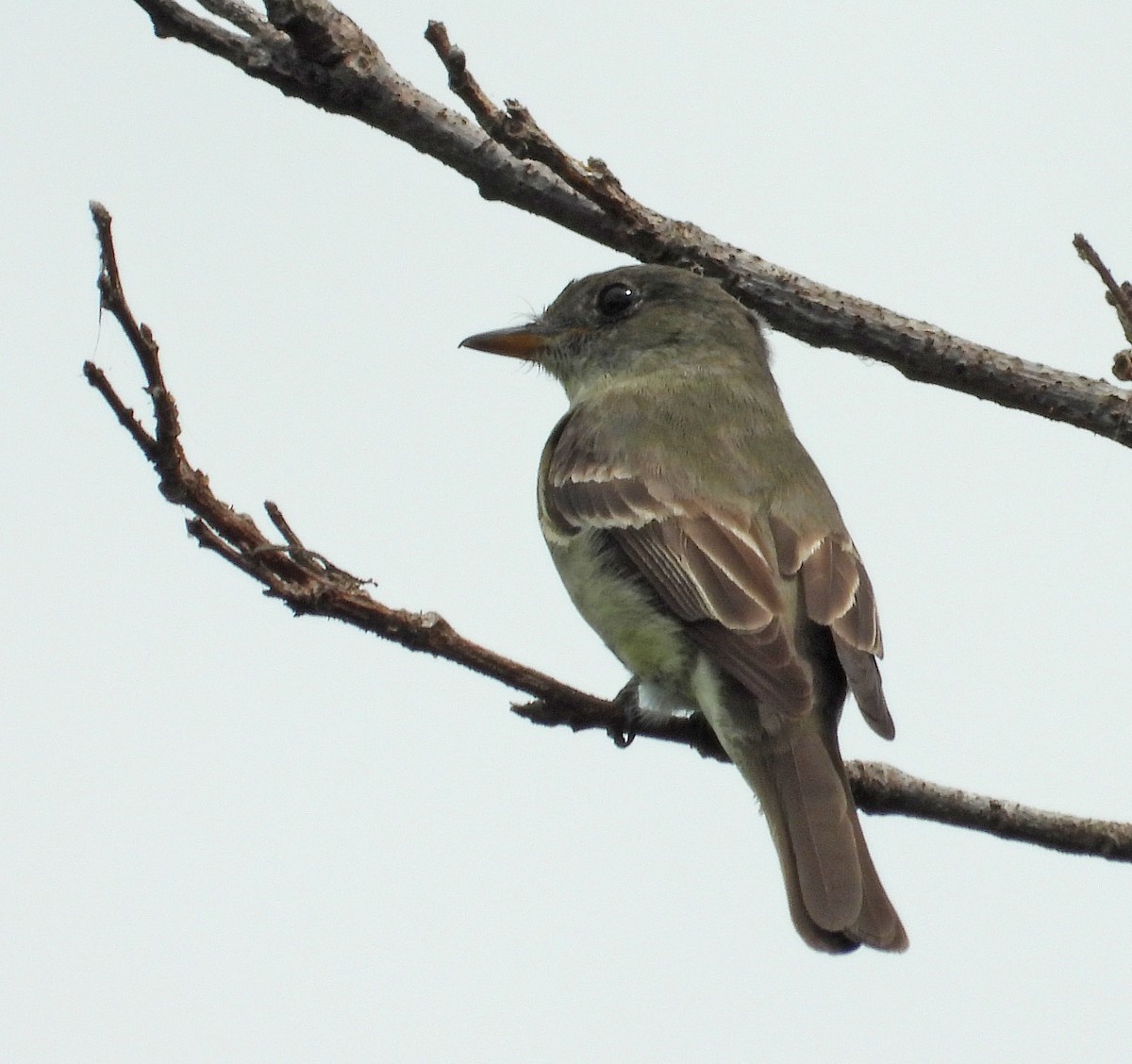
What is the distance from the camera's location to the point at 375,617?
13.0 ft

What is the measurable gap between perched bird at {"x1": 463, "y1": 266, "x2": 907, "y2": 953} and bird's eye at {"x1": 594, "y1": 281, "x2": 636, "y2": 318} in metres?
0.02

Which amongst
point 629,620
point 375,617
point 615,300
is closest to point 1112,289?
point 629,620

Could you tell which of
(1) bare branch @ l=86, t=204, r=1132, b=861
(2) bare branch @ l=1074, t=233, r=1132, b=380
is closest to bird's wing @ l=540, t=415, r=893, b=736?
(1) bare branch @ l=86, t=204, r=1132, b=861

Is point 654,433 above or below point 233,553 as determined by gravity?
above

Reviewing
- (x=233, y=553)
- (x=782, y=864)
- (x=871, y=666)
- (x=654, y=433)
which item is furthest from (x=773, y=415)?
(x=233, y=553)

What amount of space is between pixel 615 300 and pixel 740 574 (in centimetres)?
275

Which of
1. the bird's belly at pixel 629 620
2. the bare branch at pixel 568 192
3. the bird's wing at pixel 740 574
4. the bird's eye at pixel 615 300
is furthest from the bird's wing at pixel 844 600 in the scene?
the bird's eye at pixel 615 300

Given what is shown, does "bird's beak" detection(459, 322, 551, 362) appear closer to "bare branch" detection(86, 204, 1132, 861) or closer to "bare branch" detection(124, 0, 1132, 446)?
"bare branch" detection(124, 0, 1132, 446)

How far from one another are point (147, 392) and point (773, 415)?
4.31m

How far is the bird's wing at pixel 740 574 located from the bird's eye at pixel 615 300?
5.28 feet

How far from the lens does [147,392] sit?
356 centimetres

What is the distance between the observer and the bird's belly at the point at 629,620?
5.62m

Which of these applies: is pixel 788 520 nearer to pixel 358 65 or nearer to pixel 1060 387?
pixel 1060 387

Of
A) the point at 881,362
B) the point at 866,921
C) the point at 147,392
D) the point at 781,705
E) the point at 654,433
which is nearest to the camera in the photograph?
the point at 147,392
